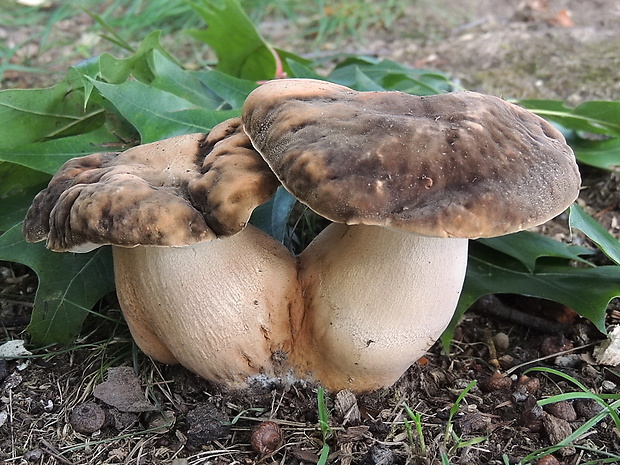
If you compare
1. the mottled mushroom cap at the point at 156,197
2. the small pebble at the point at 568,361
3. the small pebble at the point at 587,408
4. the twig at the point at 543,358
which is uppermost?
A: the mottled mushroom cap at the point at 156,197

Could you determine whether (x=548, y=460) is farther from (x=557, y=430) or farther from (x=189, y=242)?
(x=189, y=242)

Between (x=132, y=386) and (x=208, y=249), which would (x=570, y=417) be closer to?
(x=208, y=249)

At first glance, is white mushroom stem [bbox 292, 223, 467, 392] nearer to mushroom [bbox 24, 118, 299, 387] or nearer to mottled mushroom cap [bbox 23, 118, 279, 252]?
mushroom [bbox 24, 118, 299, 387]

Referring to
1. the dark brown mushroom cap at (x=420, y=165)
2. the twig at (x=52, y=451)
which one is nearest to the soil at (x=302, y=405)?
the twig at (x=52, y=451)

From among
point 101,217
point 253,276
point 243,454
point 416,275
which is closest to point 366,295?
point 416,275

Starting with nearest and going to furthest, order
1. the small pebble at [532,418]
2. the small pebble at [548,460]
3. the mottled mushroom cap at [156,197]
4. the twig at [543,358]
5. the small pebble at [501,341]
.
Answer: the mottled mushroom cap at [156,197] < the small pebble at [548,460] < the small pebble at [532,418] < the twig at [543,358] < the small pebble at [501,341]

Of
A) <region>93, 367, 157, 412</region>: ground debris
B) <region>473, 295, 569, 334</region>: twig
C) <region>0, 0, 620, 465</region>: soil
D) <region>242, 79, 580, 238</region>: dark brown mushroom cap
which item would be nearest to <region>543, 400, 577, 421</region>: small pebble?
<region>0, 0, 620, 465</region>: soil

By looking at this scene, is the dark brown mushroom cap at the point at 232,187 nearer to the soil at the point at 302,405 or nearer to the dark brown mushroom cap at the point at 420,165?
the dark brown mushroom cap at the point at 420,165
